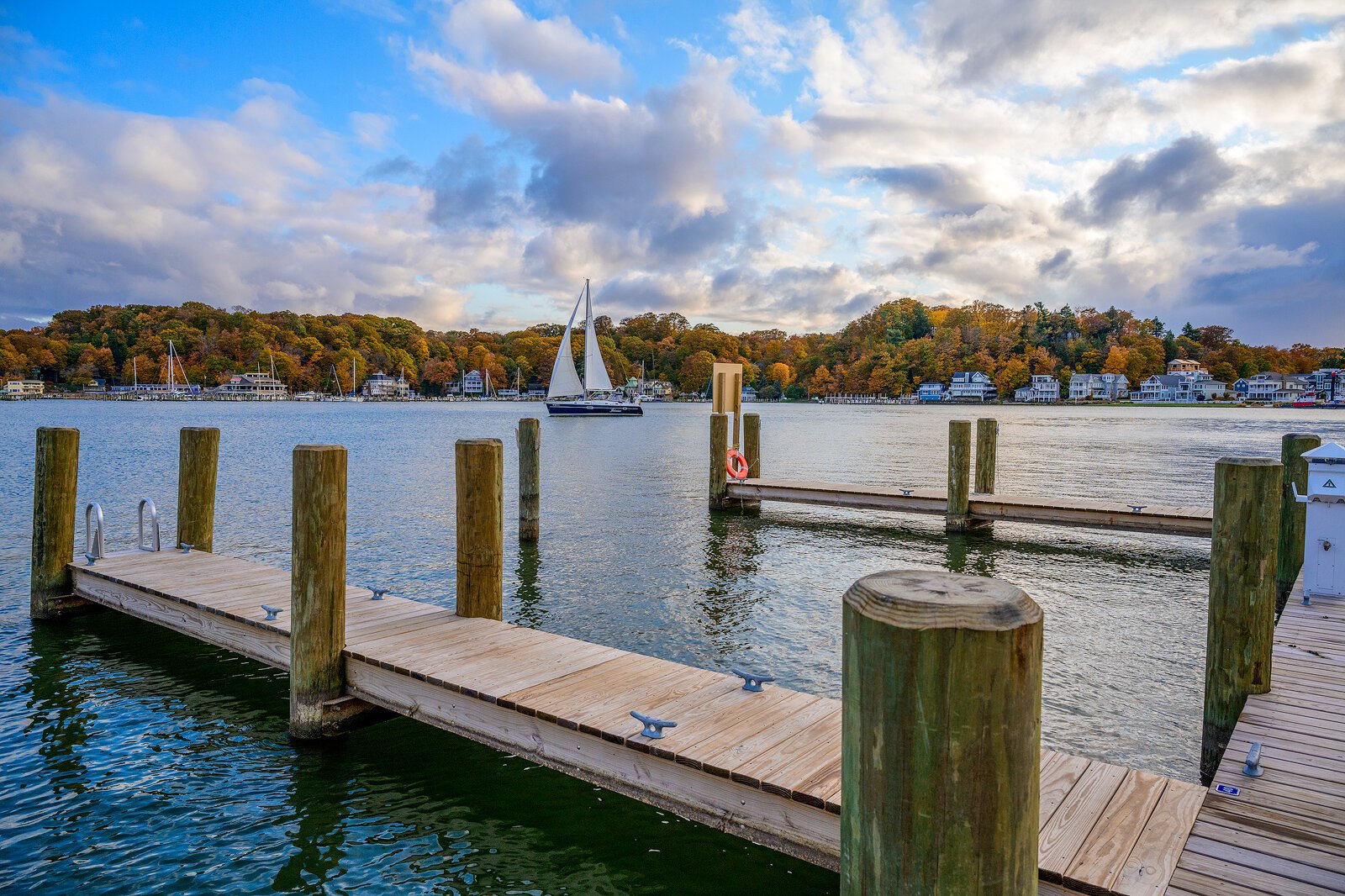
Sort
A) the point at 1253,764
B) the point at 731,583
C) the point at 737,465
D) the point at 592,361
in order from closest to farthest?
1. the point at 1253,764
2. the point at 731,583
3. the point at 737,465
4. the point at 592,361

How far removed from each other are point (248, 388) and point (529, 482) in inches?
6424

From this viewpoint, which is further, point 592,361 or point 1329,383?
point 1329,383

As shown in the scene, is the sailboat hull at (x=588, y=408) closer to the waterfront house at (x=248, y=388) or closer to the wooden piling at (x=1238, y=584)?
the wooden piling at (x=1238, y=584)

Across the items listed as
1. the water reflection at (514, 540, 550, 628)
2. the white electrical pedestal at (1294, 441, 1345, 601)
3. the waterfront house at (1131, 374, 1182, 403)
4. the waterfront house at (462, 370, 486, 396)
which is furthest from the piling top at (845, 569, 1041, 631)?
the waterfront house at (462, 370, 486, 396)

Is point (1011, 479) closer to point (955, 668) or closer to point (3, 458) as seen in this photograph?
point (955, 668)

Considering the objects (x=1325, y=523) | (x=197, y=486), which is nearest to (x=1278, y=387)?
(x=1325, y=523)

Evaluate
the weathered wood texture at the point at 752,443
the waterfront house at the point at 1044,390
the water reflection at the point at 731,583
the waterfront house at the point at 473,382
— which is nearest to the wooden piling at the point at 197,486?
the water reflection at the point at 731,583

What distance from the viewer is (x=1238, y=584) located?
5.09 m

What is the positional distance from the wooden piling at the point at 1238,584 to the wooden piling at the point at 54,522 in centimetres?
1073

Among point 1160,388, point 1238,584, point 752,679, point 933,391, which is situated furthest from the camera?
point 933,391

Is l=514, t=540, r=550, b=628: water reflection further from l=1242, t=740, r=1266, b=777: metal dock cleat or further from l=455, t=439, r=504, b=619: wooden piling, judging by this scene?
l=1242, t=740, r=1266, b=777: metal dock cleat

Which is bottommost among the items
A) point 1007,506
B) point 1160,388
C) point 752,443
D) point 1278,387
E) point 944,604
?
point 1007,506

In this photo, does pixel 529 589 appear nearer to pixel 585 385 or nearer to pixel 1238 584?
pixel 1238 584

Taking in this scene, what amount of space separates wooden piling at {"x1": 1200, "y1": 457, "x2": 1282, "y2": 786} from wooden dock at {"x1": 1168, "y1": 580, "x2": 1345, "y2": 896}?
206 millimetres
